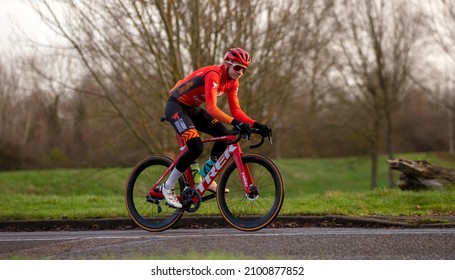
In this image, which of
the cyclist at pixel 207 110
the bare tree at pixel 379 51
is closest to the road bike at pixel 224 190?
the cyclist at pixel 207 110

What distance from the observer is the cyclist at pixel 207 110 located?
24.4ft

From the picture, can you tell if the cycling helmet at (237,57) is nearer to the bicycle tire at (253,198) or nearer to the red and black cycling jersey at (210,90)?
the red and black cycling jersey at (210,90)

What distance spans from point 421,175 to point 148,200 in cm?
618

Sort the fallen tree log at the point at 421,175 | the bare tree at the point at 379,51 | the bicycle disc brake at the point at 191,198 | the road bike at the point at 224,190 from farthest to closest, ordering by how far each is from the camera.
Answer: the bare tree at the point at 379,51
the fallen tree log at the point at 421,175
the bicycle disc brake at the point at 191,198
the road bike at the point at 224,190

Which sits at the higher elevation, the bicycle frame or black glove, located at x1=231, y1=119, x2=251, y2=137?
black glove, located at x1=231, y1=119, x2=251, y2=137

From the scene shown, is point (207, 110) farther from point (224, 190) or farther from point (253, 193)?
point (253, 193)

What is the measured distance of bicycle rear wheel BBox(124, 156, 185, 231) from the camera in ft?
27.3

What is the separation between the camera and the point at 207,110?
749 centimetres

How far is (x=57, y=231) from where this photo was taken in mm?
9164

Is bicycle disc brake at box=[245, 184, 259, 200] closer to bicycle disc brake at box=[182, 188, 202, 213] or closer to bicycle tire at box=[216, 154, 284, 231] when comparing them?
bicycle tire at box=[216, 154, 284, 231]

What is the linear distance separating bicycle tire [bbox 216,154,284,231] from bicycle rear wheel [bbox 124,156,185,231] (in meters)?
0.75

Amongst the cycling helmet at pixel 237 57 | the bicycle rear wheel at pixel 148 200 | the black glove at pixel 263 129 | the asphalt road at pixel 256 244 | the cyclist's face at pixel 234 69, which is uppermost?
the cycling helmet at pixel 237 57

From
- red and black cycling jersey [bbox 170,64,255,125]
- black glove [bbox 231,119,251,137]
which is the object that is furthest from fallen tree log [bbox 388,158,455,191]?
black glove [bbox 231,119,251,137]

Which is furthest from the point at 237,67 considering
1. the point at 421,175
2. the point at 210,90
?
the point at 421,175
